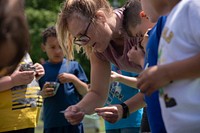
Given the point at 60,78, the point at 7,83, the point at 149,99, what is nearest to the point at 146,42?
the point at 149,99

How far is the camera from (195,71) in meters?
2.36

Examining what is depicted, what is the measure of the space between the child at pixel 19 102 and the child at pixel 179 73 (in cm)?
258

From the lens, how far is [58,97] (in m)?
5.76

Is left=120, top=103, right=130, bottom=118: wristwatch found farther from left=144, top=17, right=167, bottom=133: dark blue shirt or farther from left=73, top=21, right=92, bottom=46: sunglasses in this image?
left=144, top=17, right=167, bottom=133: dark blue shirt

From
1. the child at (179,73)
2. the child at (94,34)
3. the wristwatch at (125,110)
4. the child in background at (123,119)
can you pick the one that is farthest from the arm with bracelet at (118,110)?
the child in background at (123,119)

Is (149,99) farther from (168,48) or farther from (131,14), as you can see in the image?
(131,14)

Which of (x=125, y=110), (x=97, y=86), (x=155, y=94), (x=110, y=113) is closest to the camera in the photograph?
(x=155, y=94)

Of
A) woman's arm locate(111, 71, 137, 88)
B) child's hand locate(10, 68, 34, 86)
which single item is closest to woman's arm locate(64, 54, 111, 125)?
woman's arm locate(111, 71, 137, 88)

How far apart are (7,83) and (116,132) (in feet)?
3.81

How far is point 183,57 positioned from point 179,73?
3.4 inches

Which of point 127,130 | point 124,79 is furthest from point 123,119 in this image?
point 124,79

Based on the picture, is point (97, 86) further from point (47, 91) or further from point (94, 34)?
point (47, 91)

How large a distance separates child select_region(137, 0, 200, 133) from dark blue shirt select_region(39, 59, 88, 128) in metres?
3.24

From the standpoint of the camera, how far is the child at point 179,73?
2.36 m
